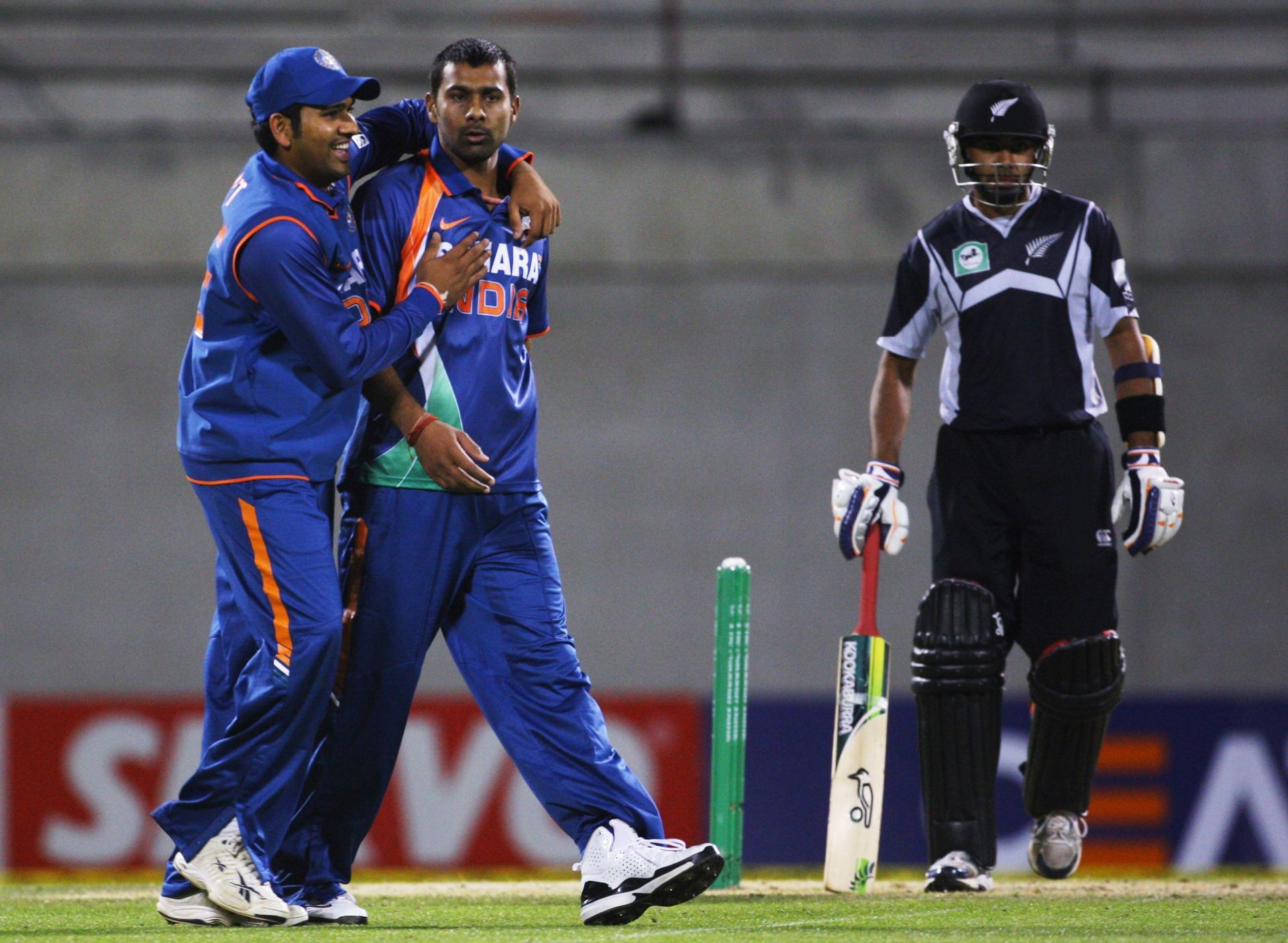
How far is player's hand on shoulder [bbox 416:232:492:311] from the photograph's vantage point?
11.3 ft

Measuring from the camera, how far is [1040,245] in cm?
418

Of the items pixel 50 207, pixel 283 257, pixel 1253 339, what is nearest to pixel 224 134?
pixel 50 207

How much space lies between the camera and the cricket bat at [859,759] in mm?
4105

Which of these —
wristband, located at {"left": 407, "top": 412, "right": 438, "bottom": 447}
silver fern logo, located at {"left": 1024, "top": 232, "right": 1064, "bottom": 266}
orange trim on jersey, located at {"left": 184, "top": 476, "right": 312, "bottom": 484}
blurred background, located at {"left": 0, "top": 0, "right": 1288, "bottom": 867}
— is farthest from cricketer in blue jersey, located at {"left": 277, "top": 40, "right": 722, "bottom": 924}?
blurred background, located at {"left": 0, "top": 0, "right": 1288, "bottom": 867}

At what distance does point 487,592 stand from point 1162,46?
25.1 feet

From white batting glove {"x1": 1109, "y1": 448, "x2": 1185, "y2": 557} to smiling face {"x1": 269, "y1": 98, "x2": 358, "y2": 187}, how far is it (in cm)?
194

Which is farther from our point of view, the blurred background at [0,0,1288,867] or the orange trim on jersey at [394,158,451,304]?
the blurred background at [0,0,1288,867]

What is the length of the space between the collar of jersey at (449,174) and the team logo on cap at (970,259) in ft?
3.86

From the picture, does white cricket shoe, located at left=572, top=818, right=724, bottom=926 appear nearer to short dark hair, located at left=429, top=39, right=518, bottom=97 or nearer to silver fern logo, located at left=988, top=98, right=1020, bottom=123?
short dark hair, located at left=429, top=39, right=518, bottom=97

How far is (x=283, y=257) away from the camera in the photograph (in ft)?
10.7

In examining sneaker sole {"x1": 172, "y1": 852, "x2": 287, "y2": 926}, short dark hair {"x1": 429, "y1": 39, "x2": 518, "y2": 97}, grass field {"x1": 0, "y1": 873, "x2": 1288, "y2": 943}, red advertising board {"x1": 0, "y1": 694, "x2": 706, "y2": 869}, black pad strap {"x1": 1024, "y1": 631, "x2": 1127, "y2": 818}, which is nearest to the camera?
grass field {"x1": 0, "y1": 873, "x2": 1288, "y2": 943}

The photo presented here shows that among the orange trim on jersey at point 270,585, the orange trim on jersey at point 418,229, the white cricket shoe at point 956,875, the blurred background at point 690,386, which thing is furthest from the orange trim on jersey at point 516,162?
the blurred background at point 690,386

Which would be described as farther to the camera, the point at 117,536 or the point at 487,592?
the point at 117,536

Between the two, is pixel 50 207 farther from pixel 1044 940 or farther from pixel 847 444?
pixel 1044 940
